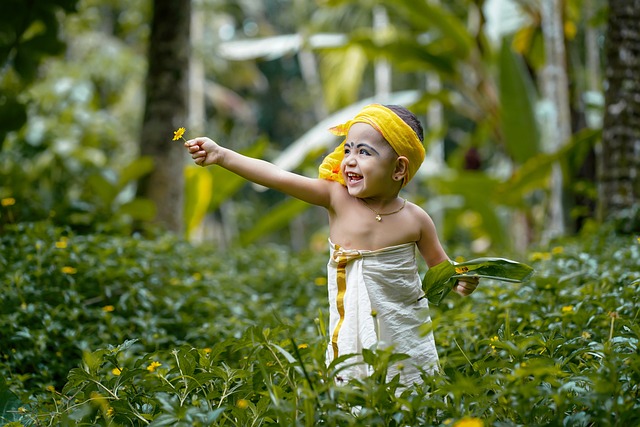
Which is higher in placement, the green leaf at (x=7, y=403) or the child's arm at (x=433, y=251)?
the child's arm at (x=433, y=251)

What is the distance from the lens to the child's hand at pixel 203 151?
211 cm

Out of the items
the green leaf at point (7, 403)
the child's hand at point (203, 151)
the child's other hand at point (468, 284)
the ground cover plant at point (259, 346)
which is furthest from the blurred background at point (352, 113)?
the child's other hand at point (468, 284)

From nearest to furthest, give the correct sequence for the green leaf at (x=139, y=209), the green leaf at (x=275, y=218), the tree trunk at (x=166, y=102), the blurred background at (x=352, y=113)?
1. the blurred background at (x=352, y=113)
2. the green leaf at (x=139, y=209)
3. the tree trunk at (x=166, y=102)
4. the green leaf at (x=275, y=218)

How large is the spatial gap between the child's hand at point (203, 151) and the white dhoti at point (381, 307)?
46 centimetres

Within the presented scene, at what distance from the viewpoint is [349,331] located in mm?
2078

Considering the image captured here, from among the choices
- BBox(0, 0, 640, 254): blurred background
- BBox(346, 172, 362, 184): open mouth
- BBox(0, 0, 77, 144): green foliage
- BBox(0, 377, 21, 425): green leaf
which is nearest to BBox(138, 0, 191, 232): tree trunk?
BBox(0, 0, 640, 254): blurred background

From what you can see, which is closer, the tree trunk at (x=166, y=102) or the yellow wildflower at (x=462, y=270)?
the yellow wildflower at (x=462, y=270)

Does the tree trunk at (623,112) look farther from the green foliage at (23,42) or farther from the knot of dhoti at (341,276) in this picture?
the green foliage at (23,42)

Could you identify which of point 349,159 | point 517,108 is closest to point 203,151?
point 349,159

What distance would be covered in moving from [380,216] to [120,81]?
13.6 m

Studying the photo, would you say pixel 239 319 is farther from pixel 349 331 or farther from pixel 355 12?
pixel 355 12

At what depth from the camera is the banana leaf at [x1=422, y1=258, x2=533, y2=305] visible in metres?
2.09

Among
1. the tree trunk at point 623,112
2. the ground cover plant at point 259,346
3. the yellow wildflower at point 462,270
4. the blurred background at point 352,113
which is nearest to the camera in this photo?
the ground cover plant at point 259,346

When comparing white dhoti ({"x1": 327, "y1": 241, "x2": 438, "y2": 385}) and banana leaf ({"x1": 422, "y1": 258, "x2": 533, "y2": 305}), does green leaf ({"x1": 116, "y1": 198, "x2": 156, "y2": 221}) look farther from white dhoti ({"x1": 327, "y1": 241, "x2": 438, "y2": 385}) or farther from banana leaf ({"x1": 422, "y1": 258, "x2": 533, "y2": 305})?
banana leaf ({"x1": 422, "y1": 258, "x2": 533, "y2": 305})
